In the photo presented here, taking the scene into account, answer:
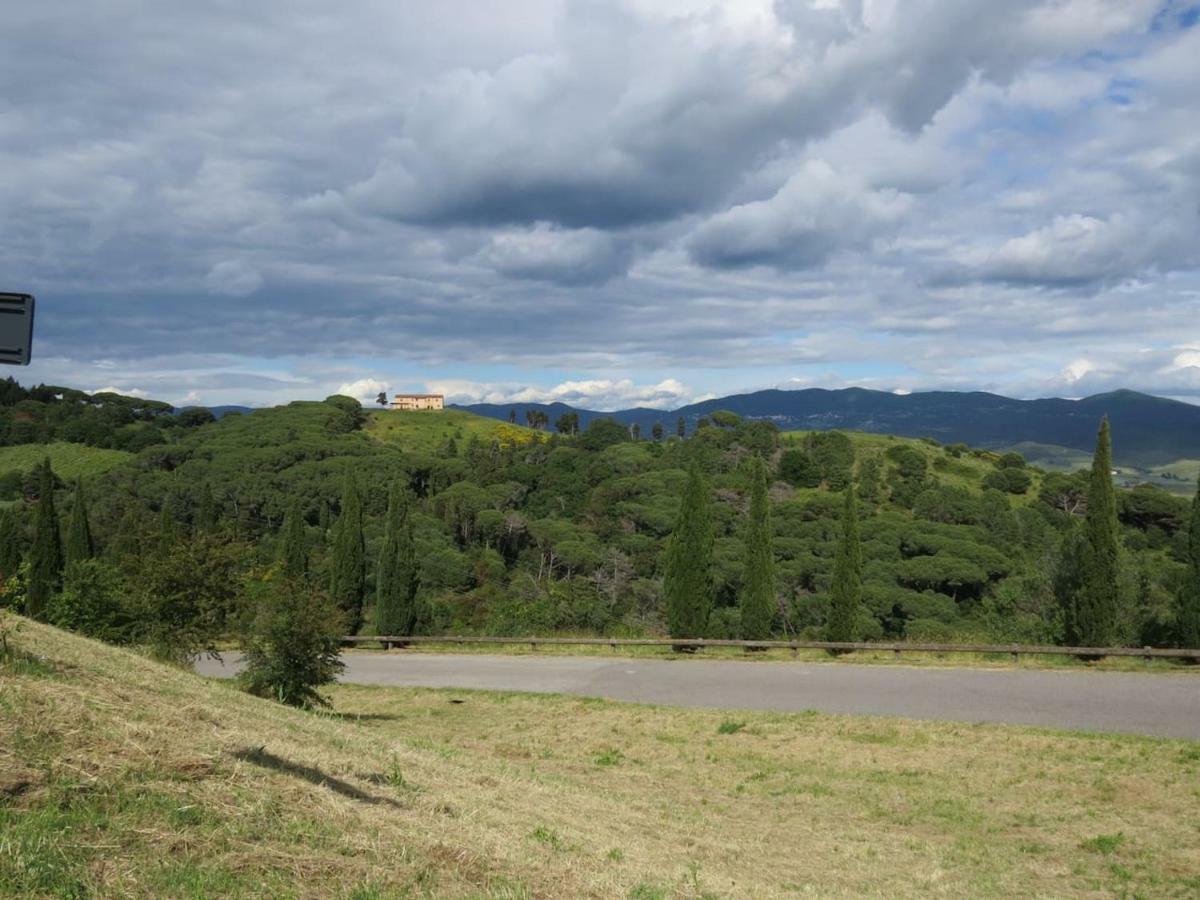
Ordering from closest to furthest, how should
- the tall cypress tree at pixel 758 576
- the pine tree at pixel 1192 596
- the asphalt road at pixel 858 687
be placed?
1. the asphalt road at pixel 858 687
2. the pine tree at pixel 1192 596
3. the tall cypress tree at pixel 758 576

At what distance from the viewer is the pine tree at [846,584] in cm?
2762

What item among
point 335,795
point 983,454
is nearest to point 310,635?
→ point 335,795

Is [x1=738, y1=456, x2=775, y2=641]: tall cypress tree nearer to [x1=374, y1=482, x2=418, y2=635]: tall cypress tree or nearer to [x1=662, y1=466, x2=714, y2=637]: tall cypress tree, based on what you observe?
[x1=662, y1=466, x2=714, y2=637]: tall cypress tree

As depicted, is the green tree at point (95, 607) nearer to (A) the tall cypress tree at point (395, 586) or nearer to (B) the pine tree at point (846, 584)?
(A) the tall cypress tree at point (395, 586)

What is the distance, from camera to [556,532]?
270ft

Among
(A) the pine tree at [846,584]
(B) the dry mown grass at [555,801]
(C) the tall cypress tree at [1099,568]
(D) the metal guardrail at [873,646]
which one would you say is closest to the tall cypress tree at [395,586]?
(D) the metal guardrail at [873,646]

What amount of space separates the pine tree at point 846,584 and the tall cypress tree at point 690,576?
13.2ft

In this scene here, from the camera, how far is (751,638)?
29.7m

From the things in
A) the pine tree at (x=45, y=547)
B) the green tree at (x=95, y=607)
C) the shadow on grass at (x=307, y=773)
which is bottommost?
the pine tree at (x=45, y=547)

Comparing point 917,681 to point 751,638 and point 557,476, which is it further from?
point 557,476

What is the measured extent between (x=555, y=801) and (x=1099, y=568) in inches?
793

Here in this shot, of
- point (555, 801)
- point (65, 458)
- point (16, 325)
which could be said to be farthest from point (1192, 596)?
point (65, 458)

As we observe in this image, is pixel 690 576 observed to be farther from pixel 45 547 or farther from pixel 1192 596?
pixel 45 547

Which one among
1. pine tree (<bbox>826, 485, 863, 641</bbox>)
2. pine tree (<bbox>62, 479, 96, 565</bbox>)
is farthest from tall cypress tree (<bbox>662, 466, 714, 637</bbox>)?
pine tree (<bbox>62, 479, 96, 565</bbox>)
